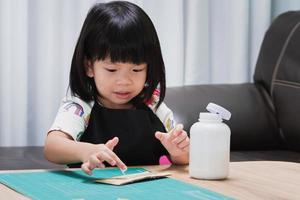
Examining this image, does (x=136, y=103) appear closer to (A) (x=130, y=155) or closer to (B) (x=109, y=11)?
(A) (x=130, y=155)

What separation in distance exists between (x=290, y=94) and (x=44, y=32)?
106 centimetres

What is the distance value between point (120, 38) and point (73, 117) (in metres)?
0.22

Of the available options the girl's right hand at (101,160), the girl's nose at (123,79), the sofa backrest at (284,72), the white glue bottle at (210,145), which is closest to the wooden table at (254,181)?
the white glue bottle at (210,145)

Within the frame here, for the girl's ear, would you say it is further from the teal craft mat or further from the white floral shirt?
the teal craft mat

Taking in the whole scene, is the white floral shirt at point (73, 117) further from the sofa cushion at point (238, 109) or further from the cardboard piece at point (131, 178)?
the sofa cushion at point (238, 109)

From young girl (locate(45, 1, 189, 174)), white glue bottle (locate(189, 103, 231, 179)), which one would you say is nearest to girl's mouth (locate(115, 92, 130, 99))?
young girl (locate(45, 1, 189, 174))

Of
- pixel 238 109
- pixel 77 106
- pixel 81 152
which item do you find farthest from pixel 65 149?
pixel 238 109

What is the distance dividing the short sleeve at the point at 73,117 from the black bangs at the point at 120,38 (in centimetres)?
12

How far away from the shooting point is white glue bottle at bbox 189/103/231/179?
1.21m

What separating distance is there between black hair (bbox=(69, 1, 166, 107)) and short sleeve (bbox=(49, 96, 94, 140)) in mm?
28

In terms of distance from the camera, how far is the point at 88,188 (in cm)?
111

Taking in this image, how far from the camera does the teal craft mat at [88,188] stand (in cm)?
104

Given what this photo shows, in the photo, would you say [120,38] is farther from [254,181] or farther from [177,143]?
[254,181]

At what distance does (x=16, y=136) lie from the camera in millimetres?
2713
